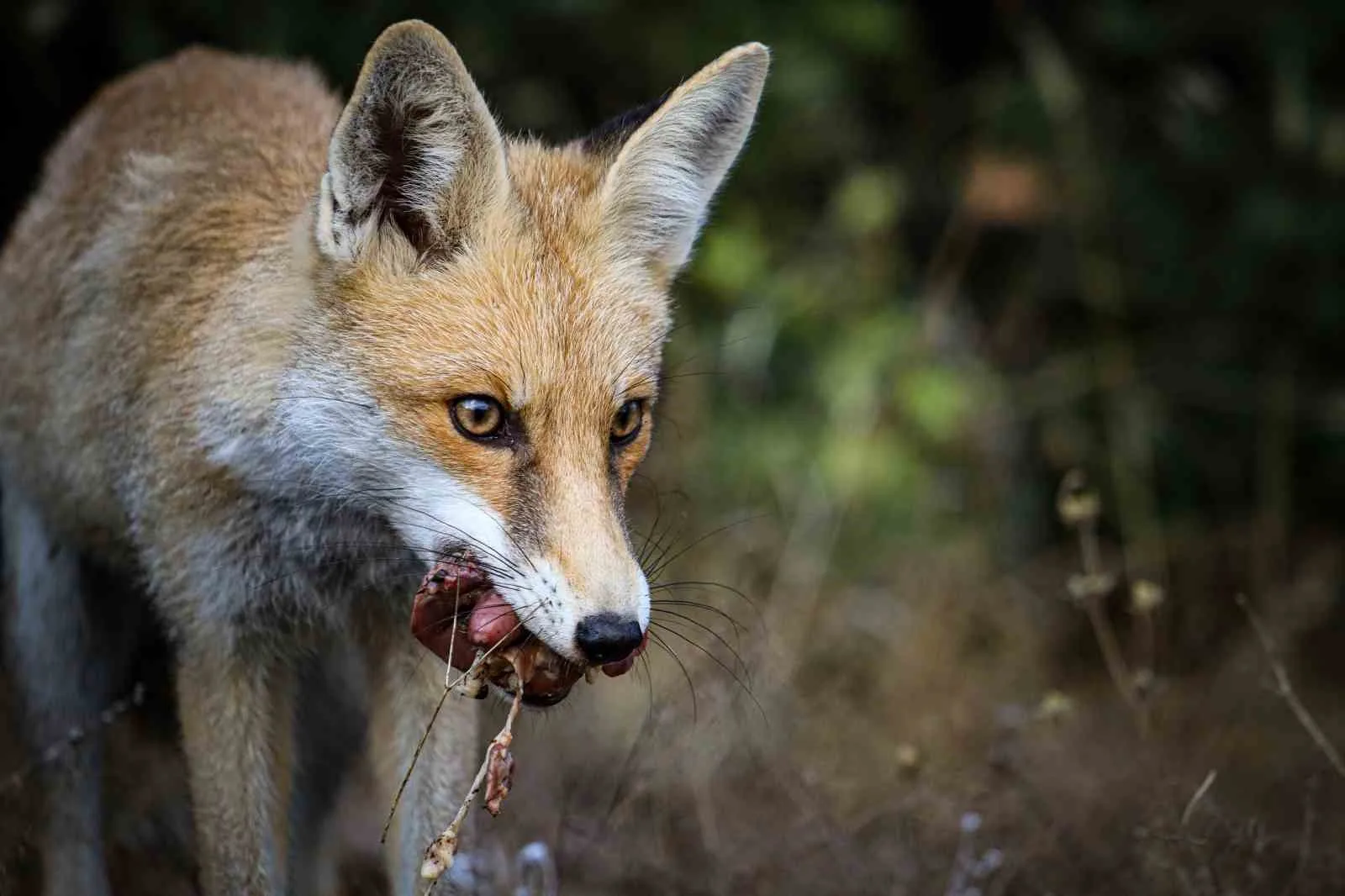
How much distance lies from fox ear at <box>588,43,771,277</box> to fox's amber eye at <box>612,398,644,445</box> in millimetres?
508

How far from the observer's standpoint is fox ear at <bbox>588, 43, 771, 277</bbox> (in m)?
3.85

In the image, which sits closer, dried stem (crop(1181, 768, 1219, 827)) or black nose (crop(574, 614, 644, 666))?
black nose (crop(574, 614, 644, 666))

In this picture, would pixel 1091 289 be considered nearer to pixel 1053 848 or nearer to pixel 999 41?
pixel 999 41

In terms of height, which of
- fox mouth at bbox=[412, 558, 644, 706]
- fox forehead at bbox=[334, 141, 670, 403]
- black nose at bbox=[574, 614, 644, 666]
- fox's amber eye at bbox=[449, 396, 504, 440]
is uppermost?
fox forehead at bbox=[334, 141, 670, 403]

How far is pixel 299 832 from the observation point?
473cm

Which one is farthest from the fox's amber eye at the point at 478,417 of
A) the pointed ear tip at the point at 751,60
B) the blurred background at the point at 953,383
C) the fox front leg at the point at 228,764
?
the blurred background at the point at 953,383

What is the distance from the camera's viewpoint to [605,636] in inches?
118

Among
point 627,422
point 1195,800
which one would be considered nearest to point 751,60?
point 627,422

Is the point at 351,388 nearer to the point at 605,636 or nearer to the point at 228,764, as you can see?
the point at 605,636

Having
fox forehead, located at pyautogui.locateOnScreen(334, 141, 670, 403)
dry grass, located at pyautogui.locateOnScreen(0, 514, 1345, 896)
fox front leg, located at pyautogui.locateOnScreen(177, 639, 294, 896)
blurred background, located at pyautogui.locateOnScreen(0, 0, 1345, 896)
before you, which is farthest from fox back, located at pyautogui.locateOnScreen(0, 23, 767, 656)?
blurred background, located at pyautogui.locateOnScreen(0, 0, 1345, 896)

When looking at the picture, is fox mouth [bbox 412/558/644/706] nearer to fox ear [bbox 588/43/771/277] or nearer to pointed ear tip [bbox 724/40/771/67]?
fox ear [bbox 588/43/771/277]

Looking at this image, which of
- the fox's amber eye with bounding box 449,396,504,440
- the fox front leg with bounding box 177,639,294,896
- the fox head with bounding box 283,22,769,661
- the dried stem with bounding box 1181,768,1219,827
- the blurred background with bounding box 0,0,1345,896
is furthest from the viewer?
the blurred background with bounding box 0,0,1345,896

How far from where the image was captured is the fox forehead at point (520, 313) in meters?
3.39

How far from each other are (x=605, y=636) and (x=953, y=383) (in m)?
4.72
